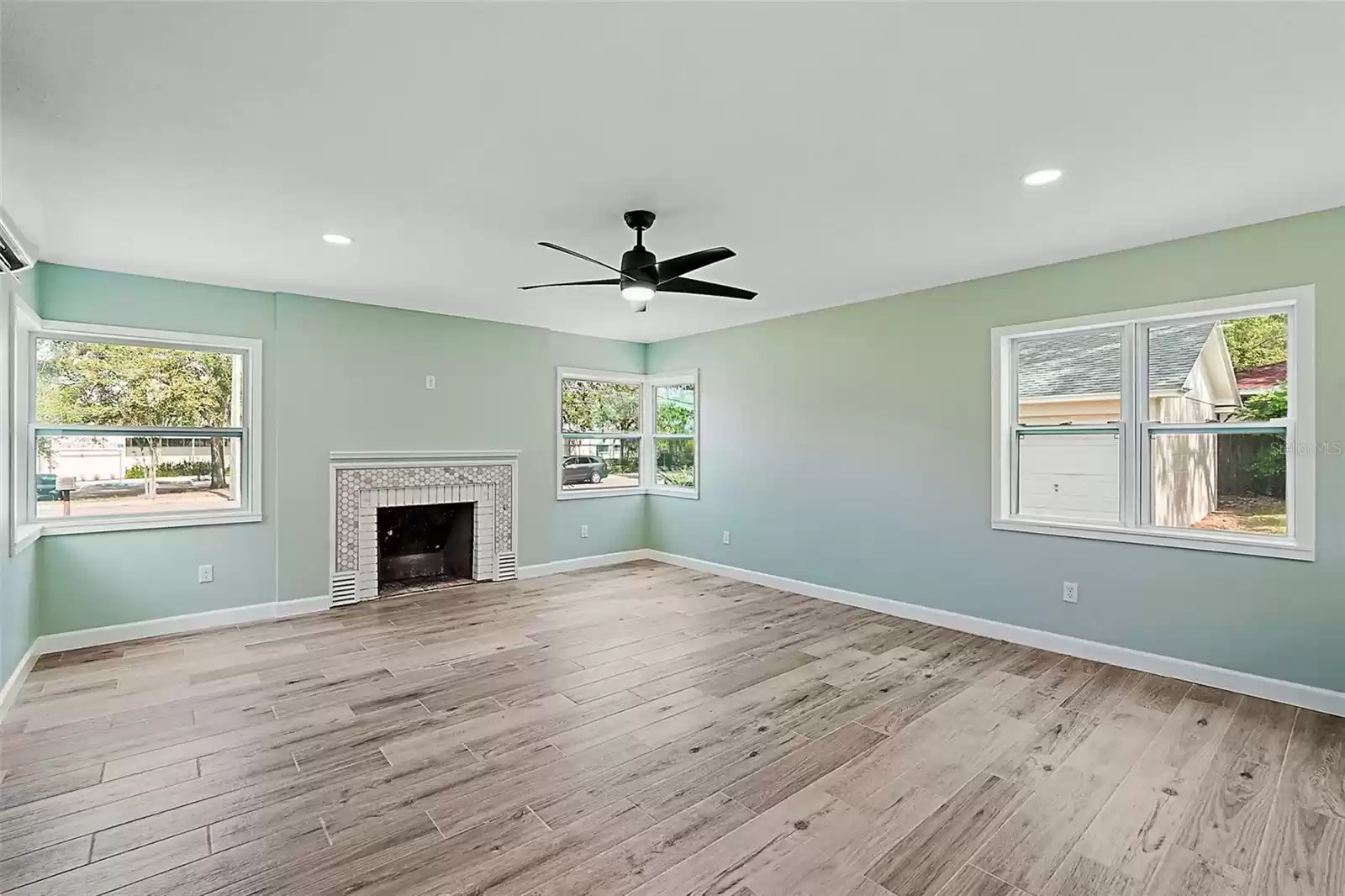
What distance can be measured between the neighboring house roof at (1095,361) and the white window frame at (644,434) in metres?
3.16

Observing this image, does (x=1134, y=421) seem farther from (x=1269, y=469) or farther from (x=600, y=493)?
(x=600, y=493)

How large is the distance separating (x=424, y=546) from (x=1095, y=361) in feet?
18.6

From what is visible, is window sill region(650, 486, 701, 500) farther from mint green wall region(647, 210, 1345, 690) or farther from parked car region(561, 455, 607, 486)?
parked car region(561, 455, 607, 486)

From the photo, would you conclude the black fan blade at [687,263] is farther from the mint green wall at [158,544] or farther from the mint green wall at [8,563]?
the mint green wall at [158,544]

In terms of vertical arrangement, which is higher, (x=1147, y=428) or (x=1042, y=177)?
(x=1042, y=177)

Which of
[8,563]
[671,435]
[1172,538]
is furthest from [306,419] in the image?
[1172,538]

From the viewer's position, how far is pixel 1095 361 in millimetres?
4152

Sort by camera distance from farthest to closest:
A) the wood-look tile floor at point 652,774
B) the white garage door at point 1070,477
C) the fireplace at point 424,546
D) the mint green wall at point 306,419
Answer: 1. the fireplace at point 424,546
2. the mint green wall at point 306,419
3. the white garage door at point 1070,477
4. the wood-look tile floor at point 652,774

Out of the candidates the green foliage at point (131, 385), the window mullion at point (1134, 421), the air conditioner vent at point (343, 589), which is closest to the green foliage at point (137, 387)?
the green foliage at point (131, 385)

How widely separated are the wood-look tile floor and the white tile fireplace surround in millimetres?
1133

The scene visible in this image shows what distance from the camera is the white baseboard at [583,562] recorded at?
21.0 ft

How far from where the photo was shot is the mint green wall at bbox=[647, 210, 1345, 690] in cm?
332

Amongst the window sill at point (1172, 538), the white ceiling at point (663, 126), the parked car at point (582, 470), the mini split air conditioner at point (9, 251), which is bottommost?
the window sill at point (1172, 538)

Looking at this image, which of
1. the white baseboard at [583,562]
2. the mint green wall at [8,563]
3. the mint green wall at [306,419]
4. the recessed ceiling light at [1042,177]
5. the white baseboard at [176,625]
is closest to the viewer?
the recessed ceiling light at [1042,177]
